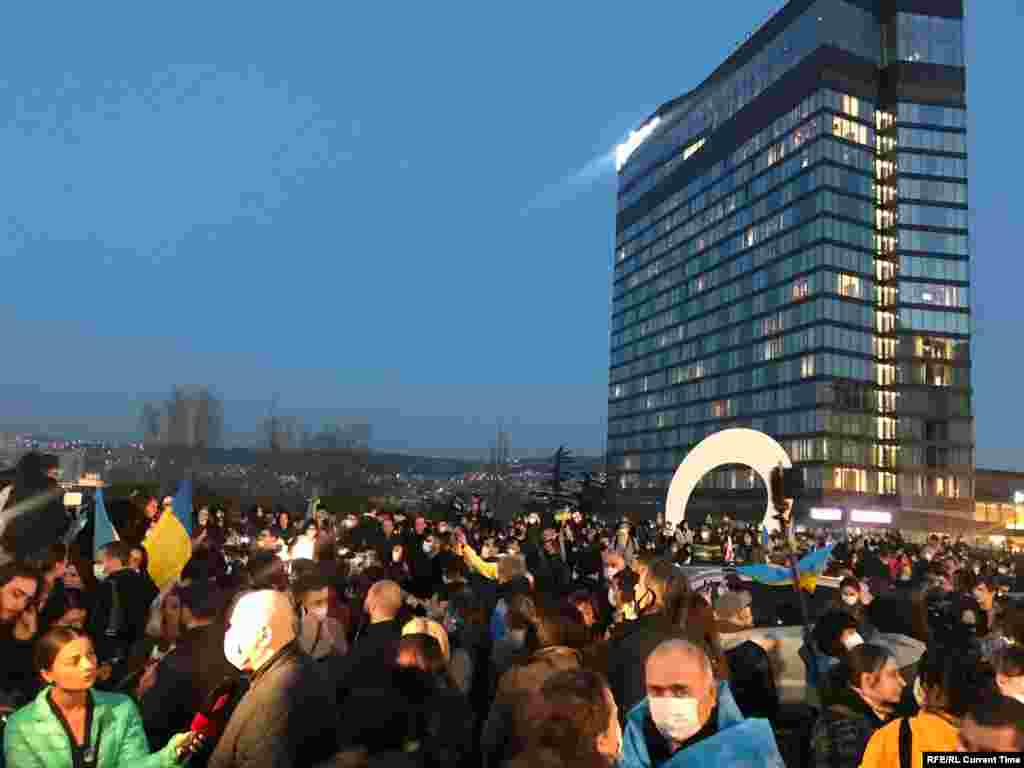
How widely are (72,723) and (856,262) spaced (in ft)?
310

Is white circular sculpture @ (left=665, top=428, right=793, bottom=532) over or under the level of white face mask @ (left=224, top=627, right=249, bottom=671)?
over

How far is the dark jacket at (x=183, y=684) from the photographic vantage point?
457 cm

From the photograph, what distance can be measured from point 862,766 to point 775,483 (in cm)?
668

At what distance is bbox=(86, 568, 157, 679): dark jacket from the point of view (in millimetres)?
7113

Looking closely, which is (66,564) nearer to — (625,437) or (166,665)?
(166,665)

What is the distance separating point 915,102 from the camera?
92375 millimetres

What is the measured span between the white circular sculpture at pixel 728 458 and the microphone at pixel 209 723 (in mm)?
18617

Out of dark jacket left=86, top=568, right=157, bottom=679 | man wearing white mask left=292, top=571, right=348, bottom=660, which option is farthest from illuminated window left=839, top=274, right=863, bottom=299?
man wearing white mask left=292, top=571, right=348, bottom=660

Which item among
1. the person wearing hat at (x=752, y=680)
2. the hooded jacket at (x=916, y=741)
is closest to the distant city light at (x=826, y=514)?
the person wearing hat at (x=752, y=680)

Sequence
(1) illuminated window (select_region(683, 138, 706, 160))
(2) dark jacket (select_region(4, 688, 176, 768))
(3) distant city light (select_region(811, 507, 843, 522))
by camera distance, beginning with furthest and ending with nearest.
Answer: (1) illuminated window (select_region(683, 138, 706, 160)) → (3) distant city light (select_region(811, 507, 843, 522)) → (2) dark jacket (select_region(4, 688, 176, 768))

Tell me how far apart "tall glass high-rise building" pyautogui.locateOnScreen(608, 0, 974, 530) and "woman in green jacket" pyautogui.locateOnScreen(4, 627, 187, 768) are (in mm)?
82213

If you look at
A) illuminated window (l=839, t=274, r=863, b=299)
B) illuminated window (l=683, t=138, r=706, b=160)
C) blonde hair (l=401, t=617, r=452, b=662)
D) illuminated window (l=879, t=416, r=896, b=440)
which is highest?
illuminated window (l=683, t=138, r=706, b=160)

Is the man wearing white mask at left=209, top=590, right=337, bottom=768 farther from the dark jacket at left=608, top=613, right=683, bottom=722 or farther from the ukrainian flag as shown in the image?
the ukrainian flag

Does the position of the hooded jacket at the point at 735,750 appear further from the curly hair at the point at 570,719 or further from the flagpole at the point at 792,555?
the flagpole at the point at 792,555
